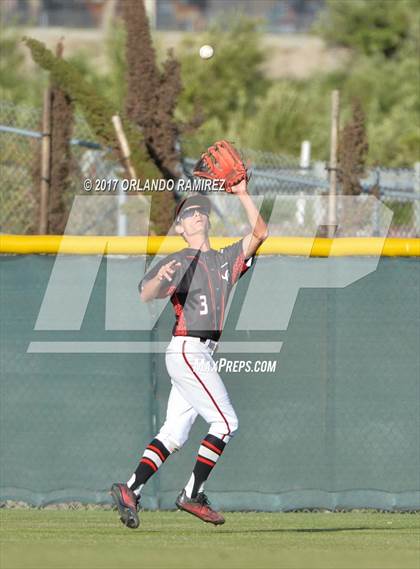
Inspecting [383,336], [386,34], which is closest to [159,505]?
[383,336]

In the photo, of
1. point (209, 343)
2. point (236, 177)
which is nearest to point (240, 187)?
point (236, 177)

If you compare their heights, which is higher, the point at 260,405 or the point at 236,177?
the point at 236,177

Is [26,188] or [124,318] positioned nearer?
[124,318]

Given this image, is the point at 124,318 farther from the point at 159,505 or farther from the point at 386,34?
the point at 386,34

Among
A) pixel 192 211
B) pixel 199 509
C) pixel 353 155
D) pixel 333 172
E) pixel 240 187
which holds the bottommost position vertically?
pixel 199 509

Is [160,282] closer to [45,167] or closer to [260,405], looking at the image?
[260,405]

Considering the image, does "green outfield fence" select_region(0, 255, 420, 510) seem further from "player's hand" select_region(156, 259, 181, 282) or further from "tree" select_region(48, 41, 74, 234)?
"tree" select_region(48, 41, 74, 234)

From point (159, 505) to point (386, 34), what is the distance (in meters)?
24.3

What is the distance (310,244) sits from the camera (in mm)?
8156

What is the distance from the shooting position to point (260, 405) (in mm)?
8203

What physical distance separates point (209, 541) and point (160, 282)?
4.69ft

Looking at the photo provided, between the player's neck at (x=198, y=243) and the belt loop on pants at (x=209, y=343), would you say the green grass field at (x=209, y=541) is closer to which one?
the belt loop on pants at (x=209, y=343)

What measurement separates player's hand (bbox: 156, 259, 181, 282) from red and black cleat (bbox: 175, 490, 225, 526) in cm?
119

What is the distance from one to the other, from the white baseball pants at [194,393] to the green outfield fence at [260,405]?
143 centimetres
